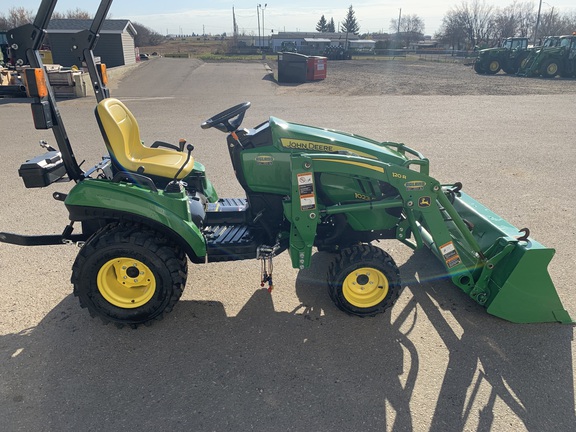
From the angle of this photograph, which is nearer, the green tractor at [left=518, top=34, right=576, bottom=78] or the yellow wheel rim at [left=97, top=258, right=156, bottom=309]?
the yellow wheel rim at [left=97, top=258, right=156, bottom=309]

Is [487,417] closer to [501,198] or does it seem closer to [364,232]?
[364,232]

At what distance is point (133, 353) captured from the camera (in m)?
2.96

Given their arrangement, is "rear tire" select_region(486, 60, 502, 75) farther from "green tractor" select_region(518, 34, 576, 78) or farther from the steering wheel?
the steering wheel

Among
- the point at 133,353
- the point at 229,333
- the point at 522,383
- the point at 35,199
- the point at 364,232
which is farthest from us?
the point at 35,199

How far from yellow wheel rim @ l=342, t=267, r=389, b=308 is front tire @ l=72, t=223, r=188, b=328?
1233 millimetres

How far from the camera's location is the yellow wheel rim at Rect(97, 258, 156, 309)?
3.13 m

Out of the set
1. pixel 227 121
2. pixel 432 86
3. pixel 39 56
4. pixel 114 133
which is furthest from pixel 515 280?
pixel 432 86

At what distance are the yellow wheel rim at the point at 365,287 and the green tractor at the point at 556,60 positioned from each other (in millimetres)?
25908

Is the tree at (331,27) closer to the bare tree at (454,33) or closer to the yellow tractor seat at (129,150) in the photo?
the bare tree at (454,33)

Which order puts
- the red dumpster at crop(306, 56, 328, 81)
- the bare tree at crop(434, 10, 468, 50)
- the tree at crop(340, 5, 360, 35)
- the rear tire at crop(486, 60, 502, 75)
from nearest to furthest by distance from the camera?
the red dumpster at crop(306, 56, 328, 81)
the rear tire at crop(486, 60, 502, 75)
the bare tree at crop(434, 10, 468, 50)
the tree at crop(340, 5, 360, 35)

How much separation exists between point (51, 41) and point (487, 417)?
1256 inches

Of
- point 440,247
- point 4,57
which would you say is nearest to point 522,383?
point 440,247

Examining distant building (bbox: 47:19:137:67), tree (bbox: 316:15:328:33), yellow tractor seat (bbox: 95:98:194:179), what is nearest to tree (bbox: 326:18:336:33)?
tree (bbox: 316:15:328:33)

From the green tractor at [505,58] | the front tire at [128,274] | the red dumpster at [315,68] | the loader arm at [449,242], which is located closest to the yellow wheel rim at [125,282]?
the front tire at [128,274]
